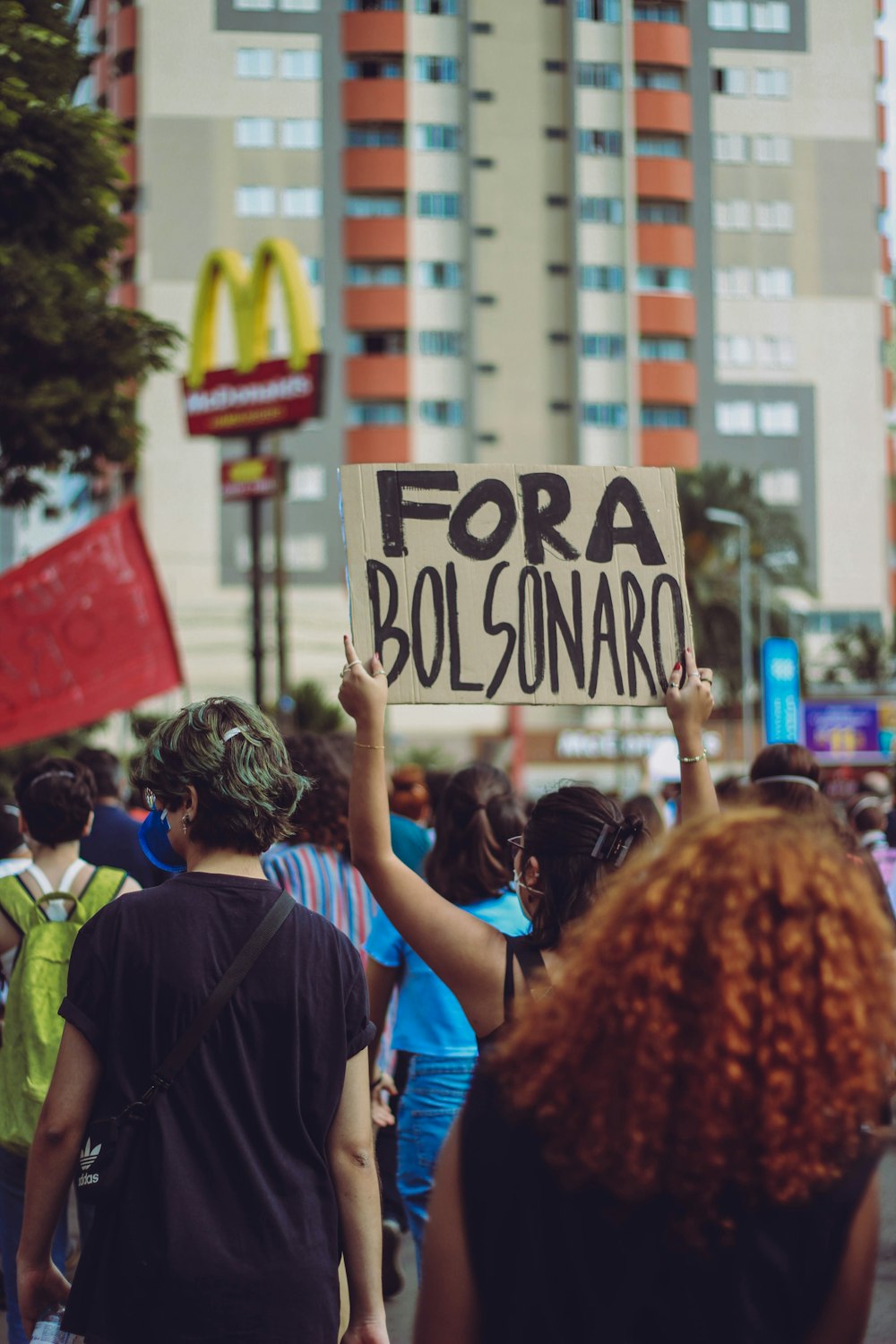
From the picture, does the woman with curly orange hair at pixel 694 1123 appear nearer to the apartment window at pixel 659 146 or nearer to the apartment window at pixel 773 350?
the apartment window at pixel 659 146

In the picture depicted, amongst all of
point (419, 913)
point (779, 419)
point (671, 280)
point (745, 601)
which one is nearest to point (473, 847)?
point (419, 913)

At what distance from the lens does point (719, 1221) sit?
6.30ft

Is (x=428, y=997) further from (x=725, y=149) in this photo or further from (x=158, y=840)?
(x=725, y=149)

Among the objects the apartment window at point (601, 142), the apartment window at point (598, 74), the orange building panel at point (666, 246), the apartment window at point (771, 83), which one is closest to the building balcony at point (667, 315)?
the orange building panel at point (666, 246)

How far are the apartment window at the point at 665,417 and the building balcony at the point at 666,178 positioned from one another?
7.77m

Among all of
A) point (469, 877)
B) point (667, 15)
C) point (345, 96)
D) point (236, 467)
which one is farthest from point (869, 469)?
point (469, 877)

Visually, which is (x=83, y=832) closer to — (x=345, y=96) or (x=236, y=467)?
(x=236, y=467)

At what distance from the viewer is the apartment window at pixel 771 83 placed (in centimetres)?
6081

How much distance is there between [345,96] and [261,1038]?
61121mm

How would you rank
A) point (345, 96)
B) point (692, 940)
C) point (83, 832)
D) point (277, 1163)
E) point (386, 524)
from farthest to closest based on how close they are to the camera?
point (345, 96)
point (83, 832)
point (386, 524)
point (277, 1163)
point (692, 940)

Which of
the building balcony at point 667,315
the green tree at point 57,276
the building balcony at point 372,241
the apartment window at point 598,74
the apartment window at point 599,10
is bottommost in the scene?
the green tree at point 57,276

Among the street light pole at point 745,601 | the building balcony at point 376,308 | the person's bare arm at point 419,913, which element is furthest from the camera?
the building balcony at point 376,308

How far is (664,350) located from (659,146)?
293 inches

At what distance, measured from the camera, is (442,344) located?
6222cm
